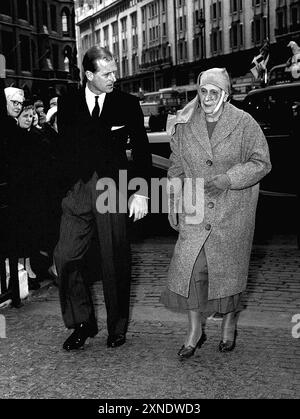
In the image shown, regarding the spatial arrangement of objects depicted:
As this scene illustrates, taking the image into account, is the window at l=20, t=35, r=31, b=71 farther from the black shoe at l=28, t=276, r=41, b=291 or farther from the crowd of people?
the black shoe at l=28, t=276, r=41, b=291

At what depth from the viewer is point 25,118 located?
610cm

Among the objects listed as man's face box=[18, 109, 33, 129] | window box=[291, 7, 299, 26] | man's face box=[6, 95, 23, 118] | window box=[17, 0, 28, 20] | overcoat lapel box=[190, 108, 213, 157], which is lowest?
overcoat lapel box=[190, 108, 213, 157]

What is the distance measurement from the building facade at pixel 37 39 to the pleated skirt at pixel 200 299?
3893 centimetres

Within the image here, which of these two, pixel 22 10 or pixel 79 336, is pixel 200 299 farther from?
pixel 22 10

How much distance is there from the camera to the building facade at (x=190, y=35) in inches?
2352

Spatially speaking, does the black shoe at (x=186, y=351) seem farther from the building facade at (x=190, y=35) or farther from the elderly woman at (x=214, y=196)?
the building facade at (x=190, y=35)

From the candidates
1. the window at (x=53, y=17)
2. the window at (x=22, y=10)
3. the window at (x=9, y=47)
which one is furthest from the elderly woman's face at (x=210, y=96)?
the window at (x=53, y=17)

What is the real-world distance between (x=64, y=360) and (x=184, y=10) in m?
68.6

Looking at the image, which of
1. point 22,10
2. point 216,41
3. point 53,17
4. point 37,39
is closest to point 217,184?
point 22,10

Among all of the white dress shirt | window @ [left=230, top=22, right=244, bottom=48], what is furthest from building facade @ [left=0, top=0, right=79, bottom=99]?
the white dress shirt

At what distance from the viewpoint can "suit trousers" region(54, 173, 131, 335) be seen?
4.32 metres

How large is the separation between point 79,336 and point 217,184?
1409mm

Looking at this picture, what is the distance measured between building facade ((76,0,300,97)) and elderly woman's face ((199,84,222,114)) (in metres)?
45.7

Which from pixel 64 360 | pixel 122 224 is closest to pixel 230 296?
pixel 122 224
